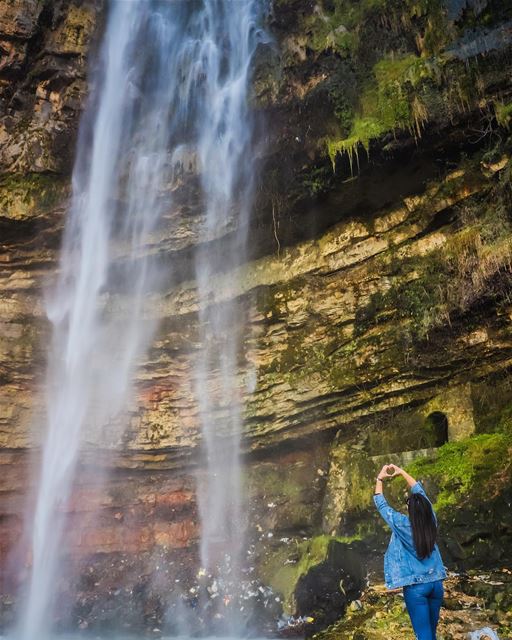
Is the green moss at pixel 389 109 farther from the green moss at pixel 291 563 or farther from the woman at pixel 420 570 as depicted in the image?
the woman at pixel 420 570

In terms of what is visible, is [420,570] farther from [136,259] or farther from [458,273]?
[136,259]

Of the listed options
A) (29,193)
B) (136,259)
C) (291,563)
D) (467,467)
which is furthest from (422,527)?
(29,193)

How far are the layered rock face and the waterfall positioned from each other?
241 mm

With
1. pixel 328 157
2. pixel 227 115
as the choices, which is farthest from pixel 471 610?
pixel 227 115

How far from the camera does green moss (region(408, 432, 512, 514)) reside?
673cm

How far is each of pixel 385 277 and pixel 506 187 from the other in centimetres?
238

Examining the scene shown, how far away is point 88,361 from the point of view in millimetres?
11055

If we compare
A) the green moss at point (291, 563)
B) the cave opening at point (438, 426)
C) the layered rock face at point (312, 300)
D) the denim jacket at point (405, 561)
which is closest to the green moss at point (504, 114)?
the layered rock face at point (312, 300)

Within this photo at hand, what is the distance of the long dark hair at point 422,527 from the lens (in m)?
3.38

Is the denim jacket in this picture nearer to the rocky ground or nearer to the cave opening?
the rocky ground

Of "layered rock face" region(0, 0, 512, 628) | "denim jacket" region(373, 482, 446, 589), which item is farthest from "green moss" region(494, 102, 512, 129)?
"denim jacket" region(373, 482, 446, 589)

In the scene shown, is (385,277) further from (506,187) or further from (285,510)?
(285,510)

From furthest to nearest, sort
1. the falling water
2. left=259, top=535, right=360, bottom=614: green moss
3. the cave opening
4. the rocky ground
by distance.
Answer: the falling water < the cave opening < left=259, top=535, right=360, bottom=614: green moss < the rocky ground

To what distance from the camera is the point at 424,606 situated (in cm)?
336
